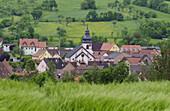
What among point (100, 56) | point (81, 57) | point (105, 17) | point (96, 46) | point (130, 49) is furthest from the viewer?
point (105, 17)

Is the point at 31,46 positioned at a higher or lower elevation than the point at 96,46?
higher

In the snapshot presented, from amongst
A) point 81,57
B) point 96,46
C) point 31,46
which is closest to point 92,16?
point 96,46

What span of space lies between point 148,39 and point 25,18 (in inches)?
2621

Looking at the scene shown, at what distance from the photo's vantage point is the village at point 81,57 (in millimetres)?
63969

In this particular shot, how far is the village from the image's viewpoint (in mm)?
63969

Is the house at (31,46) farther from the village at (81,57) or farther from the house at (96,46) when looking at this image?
the house at (96,46)

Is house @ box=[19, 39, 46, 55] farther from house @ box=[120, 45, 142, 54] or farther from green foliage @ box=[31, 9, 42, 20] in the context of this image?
green foliage @ box=[31, 9, 42, 20]

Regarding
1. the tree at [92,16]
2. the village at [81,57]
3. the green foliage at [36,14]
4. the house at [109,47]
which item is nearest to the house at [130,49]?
the village at [81,57]

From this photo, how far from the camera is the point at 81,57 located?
87438 mm

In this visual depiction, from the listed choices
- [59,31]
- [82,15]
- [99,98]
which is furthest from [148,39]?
[99,98]

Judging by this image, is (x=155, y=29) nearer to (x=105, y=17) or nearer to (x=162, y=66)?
(x=105, y=17)

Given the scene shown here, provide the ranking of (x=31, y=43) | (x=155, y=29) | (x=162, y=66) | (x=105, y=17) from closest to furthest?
(x=162, y=66)
(x=31, y=43)
(x=155, y=29)
(x=105, y=17)

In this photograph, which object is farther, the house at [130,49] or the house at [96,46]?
the house at [96,46]

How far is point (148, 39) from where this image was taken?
140 metres
